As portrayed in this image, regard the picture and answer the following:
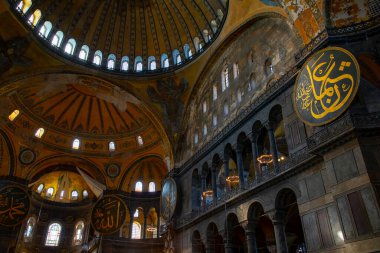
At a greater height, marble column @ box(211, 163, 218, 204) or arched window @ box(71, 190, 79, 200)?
arched window @ box(71, 190, 79, 200)

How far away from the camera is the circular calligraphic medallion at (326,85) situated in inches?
293

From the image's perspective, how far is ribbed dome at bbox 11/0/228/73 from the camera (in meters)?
16.5

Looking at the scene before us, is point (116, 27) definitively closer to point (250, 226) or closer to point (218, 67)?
point (218, 67)

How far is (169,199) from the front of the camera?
641 inches

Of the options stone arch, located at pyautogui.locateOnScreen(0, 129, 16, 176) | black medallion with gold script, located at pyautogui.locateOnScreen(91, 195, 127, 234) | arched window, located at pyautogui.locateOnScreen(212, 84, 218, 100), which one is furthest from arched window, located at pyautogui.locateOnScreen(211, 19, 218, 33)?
A: stone arch, located at pyautogui.locateOnScreen(0, 129, 16, 176)

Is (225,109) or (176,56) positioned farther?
(176,56)

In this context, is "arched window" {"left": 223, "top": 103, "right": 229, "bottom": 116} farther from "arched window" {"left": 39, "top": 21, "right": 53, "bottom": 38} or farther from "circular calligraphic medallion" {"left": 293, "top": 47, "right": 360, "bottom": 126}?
"arched window" {"left": 39, "top": 21, "right": 53, "bottom": 38}

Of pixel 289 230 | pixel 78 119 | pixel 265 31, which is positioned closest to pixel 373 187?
pixel 289 230

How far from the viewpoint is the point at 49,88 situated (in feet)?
58.0

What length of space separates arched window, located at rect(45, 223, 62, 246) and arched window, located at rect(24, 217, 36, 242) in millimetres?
1102

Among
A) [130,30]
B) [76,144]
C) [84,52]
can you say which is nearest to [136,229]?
[76,144]

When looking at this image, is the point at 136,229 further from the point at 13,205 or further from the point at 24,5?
the point at 24,5

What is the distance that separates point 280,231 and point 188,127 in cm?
934

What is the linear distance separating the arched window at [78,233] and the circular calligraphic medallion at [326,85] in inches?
768
